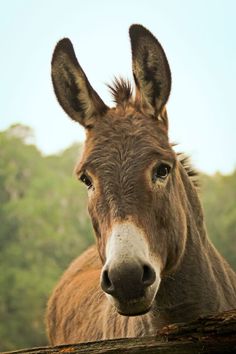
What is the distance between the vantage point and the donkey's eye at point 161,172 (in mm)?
4211

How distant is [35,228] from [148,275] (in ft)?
105

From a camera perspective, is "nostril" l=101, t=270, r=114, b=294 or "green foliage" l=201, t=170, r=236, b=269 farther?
"green foliage" l=201, t=170, r=236, b=269

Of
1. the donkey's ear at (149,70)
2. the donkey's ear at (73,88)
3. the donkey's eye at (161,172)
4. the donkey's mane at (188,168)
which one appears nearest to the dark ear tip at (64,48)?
the donkey's ear at (73,88)

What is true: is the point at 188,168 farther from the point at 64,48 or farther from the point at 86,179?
the point at 64,48

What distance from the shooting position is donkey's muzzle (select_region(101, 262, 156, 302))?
357 cm

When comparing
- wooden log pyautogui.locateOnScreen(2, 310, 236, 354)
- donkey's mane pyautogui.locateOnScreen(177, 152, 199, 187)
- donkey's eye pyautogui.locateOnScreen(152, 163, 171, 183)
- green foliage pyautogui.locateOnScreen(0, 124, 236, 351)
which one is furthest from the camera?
green foliage pyautogui.locateOnScreen(0, 124, 236, 351)

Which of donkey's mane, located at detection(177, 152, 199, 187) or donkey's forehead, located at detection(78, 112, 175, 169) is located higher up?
donkey's forehead, located at detection(78, 112, 175, 169)

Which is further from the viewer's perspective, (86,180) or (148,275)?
(86,180)

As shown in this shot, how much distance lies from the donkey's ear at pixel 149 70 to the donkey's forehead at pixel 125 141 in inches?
6.9

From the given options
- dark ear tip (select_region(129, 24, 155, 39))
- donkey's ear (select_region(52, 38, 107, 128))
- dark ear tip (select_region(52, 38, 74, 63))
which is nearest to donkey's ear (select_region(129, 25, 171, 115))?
dark ear tip (select_region(129, 24, 155, 39))

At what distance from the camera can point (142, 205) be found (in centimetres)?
403

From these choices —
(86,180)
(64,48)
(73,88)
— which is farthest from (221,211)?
(86,180)

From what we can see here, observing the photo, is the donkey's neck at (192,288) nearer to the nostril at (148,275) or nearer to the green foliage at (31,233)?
the nostril at (148,275)

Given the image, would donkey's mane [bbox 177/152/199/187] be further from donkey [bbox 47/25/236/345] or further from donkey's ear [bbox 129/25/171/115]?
donkey's ear [bbox 129/25/171/115]
